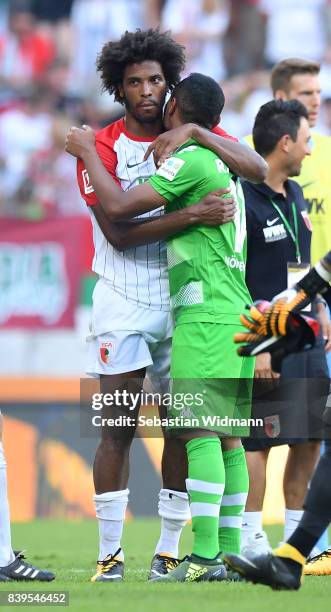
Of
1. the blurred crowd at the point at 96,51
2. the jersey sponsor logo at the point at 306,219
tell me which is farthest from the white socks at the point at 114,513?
the blurred crowd at the point at 96,51

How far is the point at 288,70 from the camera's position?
752 centimetres

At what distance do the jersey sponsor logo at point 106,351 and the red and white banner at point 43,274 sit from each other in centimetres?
777

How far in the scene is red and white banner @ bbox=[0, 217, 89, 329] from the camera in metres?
13.5

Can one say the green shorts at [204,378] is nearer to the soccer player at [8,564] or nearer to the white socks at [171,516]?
the white socks at [171,516]

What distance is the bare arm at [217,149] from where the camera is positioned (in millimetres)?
5492

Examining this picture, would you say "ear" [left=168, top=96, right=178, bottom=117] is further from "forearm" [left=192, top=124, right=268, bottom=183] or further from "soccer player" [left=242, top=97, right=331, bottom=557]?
"soccer player" [left=242, top=97, right=331, bottom=557]

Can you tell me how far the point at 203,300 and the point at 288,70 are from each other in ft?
8.55

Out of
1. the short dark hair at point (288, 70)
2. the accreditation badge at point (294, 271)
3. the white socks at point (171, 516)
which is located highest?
the short dark hair at point (288, 70)

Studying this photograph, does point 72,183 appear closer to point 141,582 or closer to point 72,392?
point 72,392

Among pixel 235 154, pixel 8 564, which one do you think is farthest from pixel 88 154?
pixel 8 564

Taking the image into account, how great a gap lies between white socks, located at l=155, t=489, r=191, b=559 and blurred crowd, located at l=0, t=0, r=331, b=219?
1001cm

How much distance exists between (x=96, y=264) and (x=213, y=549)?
4.94ft

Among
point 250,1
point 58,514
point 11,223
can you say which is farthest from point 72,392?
point 250,1

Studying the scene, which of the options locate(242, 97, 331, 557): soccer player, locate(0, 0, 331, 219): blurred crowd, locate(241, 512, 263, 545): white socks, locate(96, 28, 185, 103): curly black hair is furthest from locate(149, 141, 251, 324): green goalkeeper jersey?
locate(0, 0, 331, 219): blurred crowd
